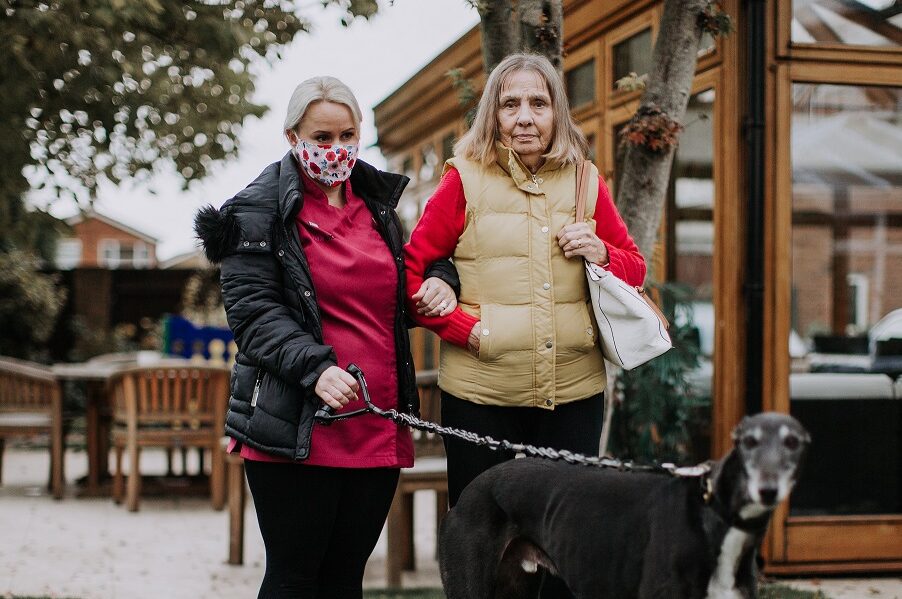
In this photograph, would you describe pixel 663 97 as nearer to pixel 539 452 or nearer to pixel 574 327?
pixel 574 327

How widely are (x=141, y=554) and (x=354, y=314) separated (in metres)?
4.27

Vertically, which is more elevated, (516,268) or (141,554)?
(516,268)

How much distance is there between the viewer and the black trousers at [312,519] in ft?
10.1

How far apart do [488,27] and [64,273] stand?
14.7 metres

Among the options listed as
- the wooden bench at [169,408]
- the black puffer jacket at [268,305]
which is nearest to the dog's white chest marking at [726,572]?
the black puffer jacket at [268,305]

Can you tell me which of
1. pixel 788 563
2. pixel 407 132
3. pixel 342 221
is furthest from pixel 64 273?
pixel 342 221

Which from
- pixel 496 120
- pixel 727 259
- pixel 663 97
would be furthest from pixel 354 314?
pixel 727 259

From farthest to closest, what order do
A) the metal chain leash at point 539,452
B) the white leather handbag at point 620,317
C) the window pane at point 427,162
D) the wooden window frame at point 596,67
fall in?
the window pane at point 427,162
the wooden window frame at point 596,67
the white leather handbag at point 620,317
the metal chain leash at point 539,452

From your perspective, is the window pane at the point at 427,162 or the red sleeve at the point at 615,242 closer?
the red sleeve at the point at 615,242

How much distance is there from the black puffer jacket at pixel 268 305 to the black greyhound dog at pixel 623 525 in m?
0.56

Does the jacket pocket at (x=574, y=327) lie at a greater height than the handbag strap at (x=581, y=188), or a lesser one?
lesser

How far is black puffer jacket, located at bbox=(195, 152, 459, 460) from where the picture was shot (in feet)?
9.70

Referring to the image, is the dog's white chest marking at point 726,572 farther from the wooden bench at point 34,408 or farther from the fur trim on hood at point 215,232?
the wooden bench at point 34,408

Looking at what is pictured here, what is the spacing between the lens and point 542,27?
4324 mm
